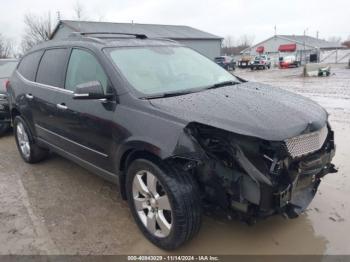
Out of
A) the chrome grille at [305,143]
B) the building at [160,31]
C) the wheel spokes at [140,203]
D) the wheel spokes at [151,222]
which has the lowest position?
the wheel spokes at [151,222]

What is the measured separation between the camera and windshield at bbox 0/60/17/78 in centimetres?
805

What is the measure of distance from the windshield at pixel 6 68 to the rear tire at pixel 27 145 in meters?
2.96

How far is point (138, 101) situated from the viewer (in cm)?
312

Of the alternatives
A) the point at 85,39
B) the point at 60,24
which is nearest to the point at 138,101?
the point at 85,39

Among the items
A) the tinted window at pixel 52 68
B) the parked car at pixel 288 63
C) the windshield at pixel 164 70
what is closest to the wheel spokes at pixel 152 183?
the windshield at pixel 164 70

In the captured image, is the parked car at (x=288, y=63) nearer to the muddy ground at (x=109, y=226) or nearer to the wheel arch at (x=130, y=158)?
the muddy ground at (x=109, y=226)

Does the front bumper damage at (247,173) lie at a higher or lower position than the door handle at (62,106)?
lower

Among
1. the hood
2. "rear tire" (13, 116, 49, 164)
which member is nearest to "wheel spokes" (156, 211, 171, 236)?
the hood

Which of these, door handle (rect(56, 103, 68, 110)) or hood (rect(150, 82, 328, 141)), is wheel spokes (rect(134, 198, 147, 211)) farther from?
door handle (rect(56, 103, 68, 110))

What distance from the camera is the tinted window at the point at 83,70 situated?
356 centimetres

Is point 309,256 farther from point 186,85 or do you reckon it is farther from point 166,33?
point 166,33

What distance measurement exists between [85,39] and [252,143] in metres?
2.43

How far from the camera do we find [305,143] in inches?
107

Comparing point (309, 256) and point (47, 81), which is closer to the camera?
point (309, 256)
